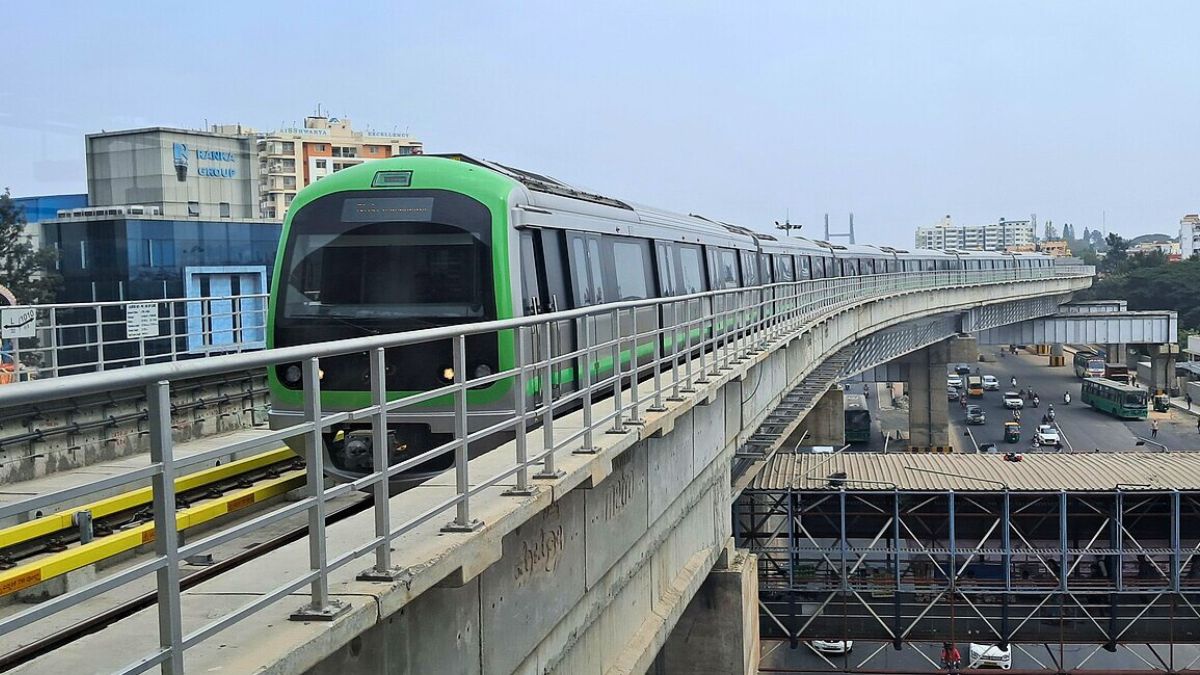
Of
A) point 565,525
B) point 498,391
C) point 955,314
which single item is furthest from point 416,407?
point 955,314

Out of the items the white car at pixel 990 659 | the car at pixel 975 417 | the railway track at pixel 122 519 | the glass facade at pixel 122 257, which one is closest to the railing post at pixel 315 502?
the railway track at pixel 122 519

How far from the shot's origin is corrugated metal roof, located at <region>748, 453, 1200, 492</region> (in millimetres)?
23500

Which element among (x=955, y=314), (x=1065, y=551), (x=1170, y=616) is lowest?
(x=1170, y=616)

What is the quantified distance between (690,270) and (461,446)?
523 inches

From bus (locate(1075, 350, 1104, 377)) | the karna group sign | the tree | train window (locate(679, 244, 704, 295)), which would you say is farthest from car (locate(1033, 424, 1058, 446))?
the tree

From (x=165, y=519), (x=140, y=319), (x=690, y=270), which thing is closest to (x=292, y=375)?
(x=140, y=319)

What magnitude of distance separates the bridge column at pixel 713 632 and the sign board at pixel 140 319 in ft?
23.6

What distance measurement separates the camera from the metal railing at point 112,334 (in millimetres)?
11891

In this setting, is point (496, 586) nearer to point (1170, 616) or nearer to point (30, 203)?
point (1170, 616)

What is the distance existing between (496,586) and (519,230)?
4.76 metres

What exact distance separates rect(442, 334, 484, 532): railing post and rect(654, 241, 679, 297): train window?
35.2 feet

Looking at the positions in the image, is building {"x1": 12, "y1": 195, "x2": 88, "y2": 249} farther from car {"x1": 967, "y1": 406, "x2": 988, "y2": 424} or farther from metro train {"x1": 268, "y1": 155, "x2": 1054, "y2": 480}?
car {"x1": 967, "y1": 406, "x2": 988, "y2": 424}

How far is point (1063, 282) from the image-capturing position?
6506 centimetres

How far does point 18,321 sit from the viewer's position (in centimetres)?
1188
